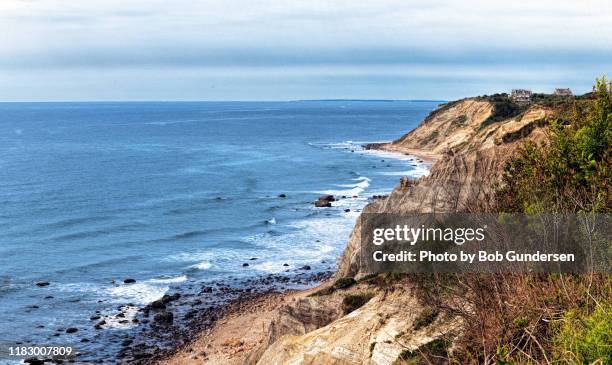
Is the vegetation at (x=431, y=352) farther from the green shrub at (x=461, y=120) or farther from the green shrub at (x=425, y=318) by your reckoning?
the green shrub at (x=461, y=120)

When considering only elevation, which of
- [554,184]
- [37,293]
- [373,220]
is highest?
[554,184]

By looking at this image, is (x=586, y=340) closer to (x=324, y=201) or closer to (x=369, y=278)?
(x=369, y=278)

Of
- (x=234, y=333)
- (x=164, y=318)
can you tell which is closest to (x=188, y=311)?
(x=164, y=318)

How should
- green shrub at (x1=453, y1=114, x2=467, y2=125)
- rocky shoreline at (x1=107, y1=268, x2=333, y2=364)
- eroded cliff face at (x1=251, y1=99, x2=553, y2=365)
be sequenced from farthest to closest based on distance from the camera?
green shrub at (x1=453, y1=114, x2=467, y2=125) < rocky shoreline at (x1=107, y1=268, x2=333, y2=364) < eroded cliff face at (x1=251, y1=99, x2=553, y2=365)

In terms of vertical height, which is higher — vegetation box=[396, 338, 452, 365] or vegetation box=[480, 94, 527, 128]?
vegetation box=[480, 94, 527, 128]

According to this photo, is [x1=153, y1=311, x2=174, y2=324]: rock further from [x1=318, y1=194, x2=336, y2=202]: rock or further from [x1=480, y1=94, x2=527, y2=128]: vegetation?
[x1=480, y1=94, x2=527, y2=128]: vegetation

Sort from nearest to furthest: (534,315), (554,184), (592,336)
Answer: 1. (592,336)
2. (534,315)
3. (554,184)

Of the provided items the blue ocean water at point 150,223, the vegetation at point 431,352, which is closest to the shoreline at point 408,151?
the blue ocean water at point 150,223

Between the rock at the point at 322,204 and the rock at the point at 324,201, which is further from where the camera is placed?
the rock at the point at 324,201

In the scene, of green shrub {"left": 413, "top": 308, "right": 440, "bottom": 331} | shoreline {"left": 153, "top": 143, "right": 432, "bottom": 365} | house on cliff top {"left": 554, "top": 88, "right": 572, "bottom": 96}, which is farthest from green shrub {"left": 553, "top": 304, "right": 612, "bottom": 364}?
house on cliff top {"left": 554, "top": 88, "right": 572, "bottom": 96}

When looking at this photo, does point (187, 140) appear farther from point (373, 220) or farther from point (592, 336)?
point (592, 336)

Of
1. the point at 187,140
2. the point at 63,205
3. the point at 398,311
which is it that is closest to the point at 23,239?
the point at 63,205
